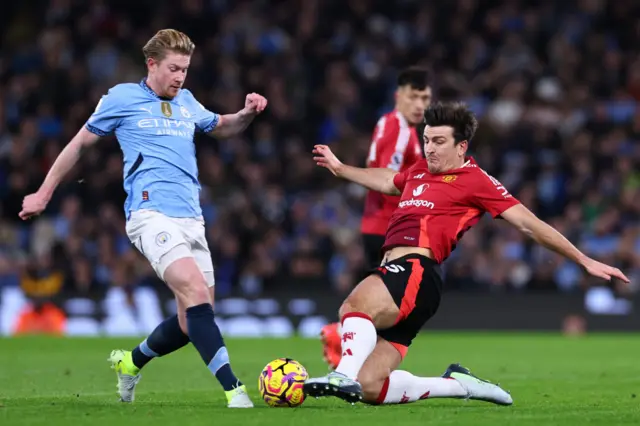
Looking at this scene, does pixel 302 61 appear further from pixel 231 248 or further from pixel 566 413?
pixel 566 413

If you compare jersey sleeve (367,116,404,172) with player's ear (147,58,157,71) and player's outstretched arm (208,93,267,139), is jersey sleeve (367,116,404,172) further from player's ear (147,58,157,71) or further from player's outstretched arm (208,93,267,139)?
player's ear (147,58,157,71)

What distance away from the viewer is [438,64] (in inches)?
890

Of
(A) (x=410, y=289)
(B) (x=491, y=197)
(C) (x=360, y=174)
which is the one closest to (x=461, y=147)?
(B) (x=491, y=197)

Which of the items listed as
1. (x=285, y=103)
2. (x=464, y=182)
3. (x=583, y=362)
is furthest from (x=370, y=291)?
(x=285, y=103)

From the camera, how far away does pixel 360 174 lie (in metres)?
8.53

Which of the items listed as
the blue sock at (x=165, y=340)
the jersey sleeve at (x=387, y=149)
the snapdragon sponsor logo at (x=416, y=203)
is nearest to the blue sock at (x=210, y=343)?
the blue sock at (x=165, y=340)

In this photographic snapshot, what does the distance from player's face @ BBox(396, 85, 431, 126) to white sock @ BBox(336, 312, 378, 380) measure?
13.6 ft

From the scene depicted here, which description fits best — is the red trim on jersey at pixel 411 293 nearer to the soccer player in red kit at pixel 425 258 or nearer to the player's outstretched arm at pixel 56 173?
the soccer player in red kit at pixel 425 258

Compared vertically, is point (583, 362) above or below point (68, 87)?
below

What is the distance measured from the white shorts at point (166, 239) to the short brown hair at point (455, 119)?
1696mm

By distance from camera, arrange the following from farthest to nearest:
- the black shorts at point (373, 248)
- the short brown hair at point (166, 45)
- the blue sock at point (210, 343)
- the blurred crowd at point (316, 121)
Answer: the blurred crowd at point (316, 121) < the black shorts at point (373, 248) < the short brown hair at point (166, 45) < the blue sock at point (210, 343)

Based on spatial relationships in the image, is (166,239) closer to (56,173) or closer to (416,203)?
(56,173)

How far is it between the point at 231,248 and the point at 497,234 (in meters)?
4.28

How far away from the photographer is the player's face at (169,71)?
8.05m
